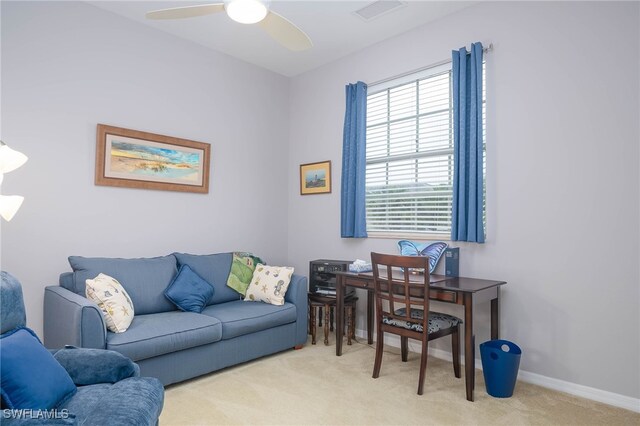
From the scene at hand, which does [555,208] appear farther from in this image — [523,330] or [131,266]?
[131,266]

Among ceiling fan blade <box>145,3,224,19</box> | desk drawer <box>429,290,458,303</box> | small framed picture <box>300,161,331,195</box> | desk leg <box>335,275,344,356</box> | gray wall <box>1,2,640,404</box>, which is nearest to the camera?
ceiling fan blade <box>145,3,224,19</box>

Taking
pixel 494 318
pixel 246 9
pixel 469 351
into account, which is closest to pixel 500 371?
pixel 469 351

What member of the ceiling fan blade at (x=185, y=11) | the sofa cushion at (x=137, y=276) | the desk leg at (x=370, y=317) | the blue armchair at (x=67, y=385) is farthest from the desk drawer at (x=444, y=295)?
the ceiling fan blade at (x=185, y=11)

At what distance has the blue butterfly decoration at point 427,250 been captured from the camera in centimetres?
334

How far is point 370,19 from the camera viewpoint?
3.50 metres

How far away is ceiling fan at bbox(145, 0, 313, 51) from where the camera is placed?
2.09 meters

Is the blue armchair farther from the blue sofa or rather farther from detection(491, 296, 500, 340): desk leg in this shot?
detection(491, 296, 500, 340): desk leg

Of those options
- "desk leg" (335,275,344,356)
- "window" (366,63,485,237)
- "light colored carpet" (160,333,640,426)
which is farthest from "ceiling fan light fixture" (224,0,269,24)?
"light colored carpet" (160,333,640,426)

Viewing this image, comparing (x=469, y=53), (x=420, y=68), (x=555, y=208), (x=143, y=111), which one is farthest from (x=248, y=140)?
(x=555, y=208)

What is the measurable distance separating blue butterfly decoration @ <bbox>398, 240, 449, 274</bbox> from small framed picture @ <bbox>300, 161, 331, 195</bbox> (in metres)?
1.17

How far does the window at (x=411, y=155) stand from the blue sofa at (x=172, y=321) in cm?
110

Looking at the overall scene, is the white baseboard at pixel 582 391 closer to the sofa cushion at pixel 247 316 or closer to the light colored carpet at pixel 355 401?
the light colored carpet at pixel 355 401

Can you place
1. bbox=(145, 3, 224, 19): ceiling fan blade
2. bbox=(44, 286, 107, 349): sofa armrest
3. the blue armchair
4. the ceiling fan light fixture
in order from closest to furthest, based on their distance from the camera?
the blue armchair, the ceiling fan light fixture, bbox=(145, 3, 224, 19): ceiling fan blade, bbox=(44, 286, 107, 349): sofa armrest

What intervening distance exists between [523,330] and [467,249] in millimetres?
Result: 715
